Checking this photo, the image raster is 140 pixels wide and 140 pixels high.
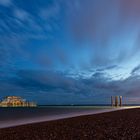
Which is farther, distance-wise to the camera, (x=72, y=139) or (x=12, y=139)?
(x=12, y=139)

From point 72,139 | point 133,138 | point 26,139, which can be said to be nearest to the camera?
point 133,138

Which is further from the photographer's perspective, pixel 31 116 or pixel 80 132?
pixel 31 116

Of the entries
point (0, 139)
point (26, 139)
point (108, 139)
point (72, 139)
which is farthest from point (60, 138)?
point (0, 139)

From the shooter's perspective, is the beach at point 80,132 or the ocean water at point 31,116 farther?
the ocean water at point 31,116

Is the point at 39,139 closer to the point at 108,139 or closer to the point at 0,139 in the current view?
the point at 0,139

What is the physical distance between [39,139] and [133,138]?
21.7ft

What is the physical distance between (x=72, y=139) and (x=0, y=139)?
615cm

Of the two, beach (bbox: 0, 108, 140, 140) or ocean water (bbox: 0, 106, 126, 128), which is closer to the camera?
beach (bbox: 0, 108, 140, 140)

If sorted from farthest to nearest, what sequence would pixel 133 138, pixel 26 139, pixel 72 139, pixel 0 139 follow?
1. pixel 0 139
2. pixel 26 139
3. pixel 72 139
4. pixel 133 138

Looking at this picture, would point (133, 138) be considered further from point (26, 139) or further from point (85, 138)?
point (26, 139)

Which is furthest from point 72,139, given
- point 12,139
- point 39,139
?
point 12,139

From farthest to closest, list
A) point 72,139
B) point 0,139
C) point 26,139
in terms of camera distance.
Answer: point 0,139, point 26,139, point 72,139

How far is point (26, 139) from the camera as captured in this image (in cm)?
1747

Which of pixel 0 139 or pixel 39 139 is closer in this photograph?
pixel 39 139
